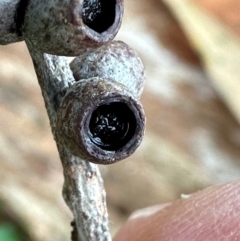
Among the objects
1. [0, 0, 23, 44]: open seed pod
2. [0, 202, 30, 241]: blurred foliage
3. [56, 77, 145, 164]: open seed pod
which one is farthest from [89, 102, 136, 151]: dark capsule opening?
[0, 202, 30, 241]: blurred foliage

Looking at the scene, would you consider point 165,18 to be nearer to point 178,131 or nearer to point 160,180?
point 178,131

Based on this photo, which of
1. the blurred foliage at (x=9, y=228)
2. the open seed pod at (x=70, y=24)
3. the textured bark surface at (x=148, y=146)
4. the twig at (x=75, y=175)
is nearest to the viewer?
the open seed pod at (x=70, y=24)

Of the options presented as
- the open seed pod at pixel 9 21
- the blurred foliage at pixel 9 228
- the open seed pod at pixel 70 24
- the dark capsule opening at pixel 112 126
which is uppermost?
the blurred foliage at pixel 9 228

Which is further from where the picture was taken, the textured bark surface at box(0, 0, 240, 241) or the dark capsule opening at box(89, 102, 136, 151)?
the textured bark surface at box(0, 0, 240, 241)

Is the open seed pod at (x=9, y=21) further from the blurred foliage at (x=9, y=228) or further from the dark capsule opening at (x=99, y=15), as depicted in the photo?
the blurred foliage at (x=9, y=228)

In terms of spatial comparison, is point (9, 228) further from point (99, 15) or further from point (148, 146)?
point (99, 15)

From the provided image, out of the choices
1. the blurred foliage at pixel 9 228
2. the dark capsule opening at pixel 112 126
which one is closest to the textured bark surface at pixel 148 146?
the blurred foliage at pixel 9 228

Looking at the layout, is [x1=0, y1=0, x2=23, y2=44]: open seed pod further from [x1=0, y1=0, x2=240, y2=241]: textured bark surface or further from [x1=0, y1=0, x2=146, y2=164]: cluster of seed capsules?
[x1=0, y1=0, x2=240, y2=241]: textured bark surface

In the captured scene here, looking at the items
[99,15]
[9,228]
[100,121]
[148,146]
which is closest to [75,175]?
[100,121]
